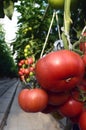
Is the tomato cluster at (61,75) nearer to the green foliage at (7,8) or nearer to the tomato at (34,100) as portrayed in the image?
the tomato at (34,100)

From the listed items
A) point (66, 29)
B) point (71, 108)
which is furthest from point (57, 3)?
point (71, 108)

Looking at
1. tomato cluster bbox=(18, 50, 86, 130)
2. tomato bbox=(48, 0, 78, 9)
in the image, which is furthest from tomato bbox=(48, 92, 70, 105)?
tomato bbox=(48, 0, 78, 9)

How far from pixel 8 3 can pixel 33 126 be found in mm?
7857

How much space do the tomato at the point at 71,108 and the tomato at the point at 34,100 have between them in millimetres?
36

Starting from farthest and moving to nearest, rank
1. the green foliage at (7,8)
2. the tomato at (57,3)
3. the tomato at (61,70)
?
1. the green foliage at (7,8)
2. the tomato at (57,3)
3. the tomato at (61,70)

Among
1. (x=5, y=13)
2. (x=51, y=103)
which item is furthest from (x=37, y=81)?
(x=5, y=13)

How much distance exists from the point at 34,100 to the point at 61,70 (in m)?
0.09

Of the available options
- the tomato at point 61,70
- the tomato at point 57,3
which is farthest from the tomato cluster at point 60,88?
the tomato at point 57,3

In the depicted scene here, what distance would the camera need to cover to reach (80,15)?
3.28 feet

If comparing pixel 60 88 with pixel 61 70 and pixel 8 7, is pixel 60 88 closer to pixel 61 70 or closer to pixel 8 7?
pixel 61 70

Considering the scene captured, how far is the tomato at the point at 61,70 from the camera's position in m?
0.66

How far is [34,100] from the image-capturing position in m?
0.71

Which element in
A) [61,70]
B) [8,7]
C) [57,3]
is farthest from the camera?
[8,7]

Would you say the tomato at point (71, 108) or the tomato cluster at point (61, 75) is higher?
the tomato cluster at point (61, 75)
